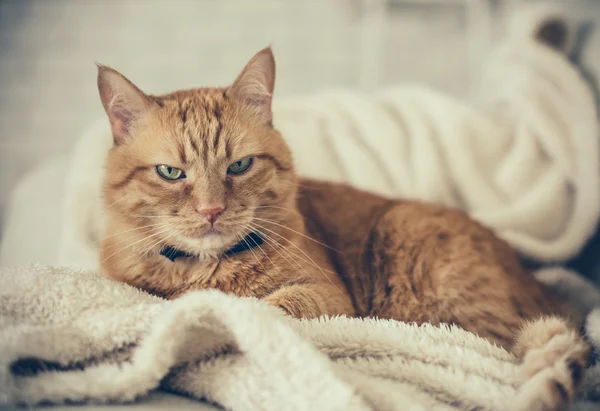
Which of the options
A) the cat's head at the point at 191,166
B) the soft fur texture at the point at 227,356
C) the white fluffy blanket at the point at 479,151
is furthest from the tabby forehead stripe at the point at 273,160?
the white fluffy blanket at the point at 479,151

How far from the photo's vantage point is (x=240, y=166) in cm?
119

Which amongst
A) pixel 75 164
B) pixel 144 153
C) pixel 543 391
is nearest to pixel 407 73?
pixel 75 164

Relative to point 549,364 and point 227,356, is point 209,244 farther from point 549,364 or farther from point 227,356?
point 549,364

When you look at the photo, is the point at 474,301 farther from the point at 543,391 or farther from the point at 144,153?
the point at 144,153

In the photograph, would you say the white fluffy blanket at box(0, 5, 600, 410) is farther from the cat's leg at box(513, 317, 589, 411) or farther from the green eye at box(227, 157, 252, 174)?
the green eye at box(227, 157, 252, 174)

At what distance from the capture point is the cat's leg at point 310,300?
1036 millimetres

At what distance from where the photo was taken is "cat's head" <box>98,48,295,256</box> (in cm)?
108

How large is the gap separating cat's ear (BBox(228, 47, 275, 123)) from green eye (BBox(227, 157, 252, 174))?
172mm

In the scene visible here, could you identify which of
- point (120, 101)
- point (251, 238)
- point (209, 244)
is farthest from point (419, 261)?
point (120, 101)

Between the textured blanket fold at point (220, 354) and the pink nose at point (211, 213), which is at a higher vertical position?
the pink nose at point (211, 213)

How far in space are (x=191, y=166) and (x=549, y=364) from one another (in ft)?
2.98

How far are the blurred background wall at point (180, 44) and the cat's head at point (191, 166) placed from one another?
2.31 meters

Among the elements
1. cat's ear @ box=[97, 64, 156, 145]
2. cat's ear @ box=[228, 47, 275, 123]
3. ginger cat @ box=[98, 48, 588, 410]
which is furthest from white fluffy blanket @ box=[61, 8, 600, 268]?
cat's ear @ box=[228, 47, 275, 123]

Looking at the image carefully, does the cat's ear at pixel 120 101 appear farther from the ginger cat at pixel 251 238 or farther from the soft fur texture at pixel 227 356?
the soft fur texture at pixel 227 356
